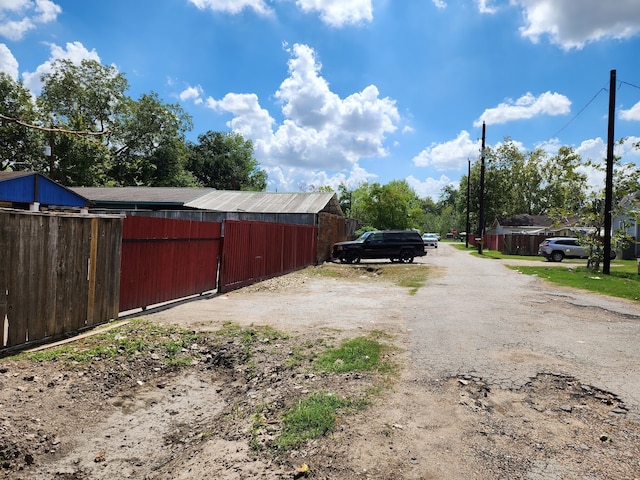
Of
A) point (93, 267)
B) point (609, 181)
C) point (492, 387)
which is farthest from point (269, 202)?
point (492, 387)

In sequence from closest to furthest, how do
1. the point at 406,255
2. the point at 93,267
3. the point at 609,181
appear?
1. the point at 93,267
2. the point at 609,181
3. the point at 406,255

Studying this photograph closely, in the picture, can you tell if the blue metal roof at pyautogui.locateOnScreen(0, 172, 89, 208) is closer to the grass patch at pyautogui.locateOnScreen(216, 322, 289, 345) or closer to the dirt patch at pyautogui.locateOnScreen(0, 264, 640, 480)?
the grass patch at pyautogui.locateOnScreen(216, 322, 289, 345)

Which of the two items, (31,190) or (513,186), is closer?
(31,190)

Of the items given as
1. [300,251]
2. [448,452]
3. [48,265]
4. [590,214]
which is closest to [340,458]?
[448,452]

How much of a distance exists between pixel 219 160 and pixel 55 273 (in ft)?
189

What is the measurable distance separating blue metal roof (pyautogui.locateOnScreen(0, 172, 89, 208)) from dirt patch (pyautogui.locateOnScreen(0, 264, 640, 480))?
1395cm

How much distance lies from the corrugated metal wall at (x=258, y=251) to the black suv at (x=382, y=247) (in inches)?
169

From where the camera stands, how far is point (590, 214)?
21062mm

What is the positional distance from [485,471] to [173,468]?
7.67 feet

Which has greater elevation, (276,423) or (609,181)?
(609,181)

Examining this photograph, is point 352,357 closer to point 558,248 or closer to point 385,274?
point 385,274

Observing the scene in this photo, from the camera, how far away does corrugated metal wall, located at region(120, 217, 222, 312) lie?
795 centimetres

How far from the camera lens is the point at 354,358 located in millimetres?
5727

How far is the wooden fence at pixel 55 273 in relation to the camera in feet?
17.6
